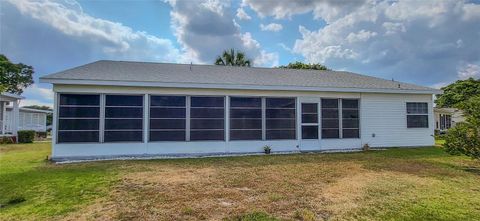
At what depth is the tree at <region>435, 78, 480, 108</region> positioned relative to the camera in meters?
33.3

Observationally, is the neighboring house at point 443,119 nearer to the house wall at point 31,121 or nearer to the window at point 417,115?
the window at point 417,115

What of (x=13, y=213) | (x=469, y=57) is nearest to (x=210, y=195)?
(x=13, y=213)

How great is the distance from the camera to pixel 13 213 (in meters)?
4.61

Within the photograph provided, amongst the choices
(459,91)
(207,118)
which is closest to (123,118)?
(207,118)

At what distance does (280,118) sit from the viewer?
1280 cm

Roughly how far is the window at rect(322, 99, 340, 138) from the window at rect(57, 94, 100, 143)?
9.63 meters

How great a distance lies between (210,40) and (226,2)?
605cm

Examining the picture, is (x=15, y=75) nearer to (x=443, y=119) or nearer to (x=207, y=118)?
(x=207, y=118)

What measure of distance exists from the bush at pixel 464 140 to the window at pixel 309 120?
5.03 m

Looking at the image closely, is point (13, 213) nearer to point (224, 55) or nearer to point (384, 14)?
point (384, 14)

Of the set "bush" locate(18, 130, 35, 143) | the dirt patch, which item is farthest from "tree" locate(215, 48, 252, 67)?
the dirt patch

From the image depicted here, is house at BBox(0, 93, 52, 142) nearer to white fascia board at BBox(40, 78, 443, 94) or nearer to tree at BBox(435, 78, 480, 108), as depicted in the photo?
white fascia board at BBox(40, 78, 443, 94)

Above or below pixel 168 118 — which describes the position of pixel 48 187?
below

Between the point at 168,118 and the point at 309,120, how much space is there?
6272 mm
